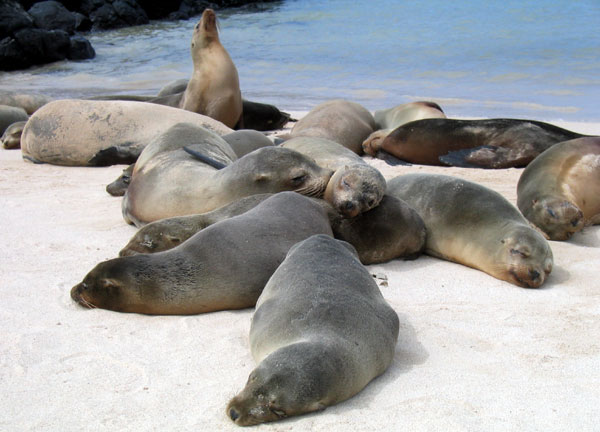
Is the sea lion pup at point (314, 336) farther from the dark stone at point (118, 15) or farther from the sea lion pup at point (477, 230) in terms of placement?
the dark stone at point (118, 15)

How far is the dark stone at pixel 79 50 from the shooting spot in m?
21.6

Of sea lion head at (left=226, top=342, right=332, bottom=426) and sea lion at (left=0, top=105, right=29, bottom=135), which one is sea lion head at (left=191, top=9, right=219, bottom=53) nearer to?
sea lion at (left=0, top=105, right=29, bottom=135)

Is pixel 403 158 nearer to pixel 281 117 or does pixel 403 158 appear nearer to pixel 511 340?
pixel 281 117

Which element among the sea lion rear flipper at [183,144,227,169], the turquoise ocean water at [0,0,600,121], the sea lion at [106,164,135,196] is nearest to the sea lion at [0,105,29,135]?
the sea lion at [106,164,135,196]

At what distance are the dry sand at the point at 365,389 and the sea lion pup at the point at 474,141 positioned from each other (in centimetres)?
271

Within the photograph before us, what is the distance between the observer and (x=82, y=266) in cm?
389

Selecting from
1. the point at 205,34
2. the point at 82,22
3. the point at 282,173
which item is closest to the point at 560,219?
the point at 282,173

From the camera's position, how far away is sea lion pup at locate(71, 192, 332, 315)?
319 centimetres

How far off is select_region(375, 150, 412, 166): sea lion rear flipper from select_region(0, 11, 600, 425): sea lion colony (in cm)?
3

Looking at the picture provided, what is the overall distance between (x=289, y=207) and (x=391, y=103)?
8530 millimetres

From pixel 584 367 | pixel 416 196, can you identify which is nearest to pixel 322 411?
pixel 584 367

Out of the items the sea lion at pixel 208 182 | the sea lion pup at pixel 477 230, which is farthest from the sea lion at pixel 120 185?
the sea lion pup at pixel 477 230

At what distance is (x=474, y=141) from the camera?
7.12 metres

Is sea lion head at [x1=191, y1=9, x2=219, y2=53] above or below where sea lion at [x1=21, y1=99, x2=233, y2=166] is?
above
